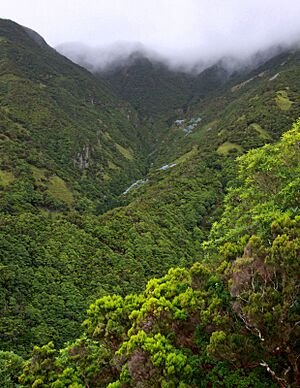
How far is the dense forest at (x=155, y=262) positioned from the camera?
630 inches

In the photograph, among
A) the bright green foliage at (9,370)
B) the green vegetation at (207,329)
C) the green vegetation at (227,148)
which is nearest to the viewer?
the green vegetation at (207,329)

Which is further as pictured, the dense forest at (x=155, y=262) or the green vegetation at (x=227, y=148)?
the green vegetation at (x=227, y=148)

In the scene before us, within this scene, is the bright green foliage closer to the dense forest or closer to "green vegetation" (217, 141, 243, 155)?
the dense forest

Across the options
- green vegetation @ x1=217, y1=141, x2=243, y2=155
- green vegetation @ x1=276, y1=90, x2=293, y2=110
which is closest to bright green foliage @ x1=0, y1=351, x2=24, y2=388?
green vegetation @ x1=217, y1=141, x2=243, y2=155

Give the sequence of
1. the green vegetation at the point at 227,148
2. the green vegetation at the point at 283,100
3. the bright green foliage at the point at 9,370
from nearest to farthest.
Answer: the bright green foliage at the point at 9,370, the green vegetation at the point at 227,148, the green vegetation at the point at 283,100

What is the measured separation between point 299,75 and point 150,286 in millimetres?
199931

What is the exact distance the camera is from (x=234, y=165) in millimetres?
125750

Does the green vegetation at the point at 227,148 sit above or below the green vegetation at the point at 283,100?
below

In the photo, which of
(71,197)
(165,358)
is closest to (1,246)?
(71,197)

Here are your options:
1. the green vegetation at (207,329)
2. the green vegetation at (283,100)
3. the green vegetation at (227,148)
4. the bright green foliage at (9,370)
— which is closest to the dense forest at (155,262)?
the green vegetation at (207,329)

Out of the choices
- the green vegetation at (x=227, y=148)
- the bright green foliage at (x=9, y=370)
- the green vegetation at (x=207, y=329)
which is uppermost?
the green vegetation at (x=207, y=329)

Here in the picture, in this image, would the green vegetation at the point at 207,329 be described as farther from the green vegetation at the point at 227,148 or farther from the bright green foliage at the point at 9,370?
the green vegetation at the point at 227,148

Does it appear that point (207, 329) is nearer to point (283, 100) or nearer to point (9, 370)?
point (9, 370)

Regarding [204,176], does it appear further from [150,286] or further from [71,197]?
[150,286]
